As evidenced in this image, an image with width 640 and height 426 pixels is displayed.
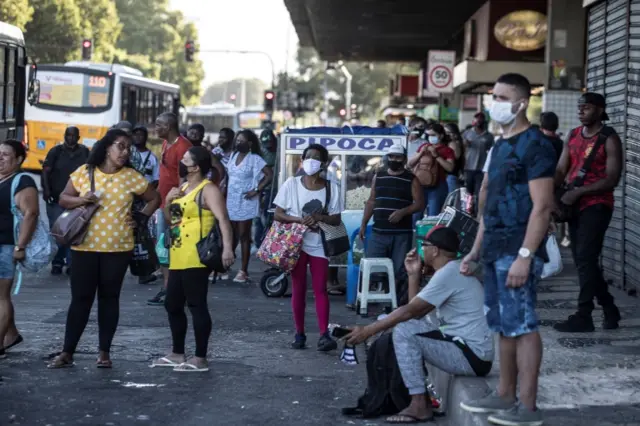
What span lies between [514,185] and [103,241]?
356 cm

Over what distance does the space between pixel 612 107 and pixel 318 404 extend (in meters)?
6.71

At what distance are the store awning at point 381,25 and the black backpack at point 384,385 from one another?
22478 millimetres

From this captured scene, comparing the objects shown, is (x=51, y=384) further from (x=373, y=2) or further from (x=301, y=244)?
(x=373, y=2)

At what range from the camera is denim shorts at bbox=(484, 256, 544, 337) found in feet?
21.5

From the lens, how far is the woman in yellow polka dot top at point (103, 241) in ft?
29.5

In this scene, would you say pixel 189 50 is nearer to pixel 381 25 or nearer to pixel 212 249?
pixel 381 25

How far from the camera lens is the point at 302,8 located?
109 ft

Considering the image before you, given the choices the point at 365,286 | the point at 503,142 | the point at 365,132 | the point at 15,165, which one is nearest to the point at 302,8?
the point at 365,132

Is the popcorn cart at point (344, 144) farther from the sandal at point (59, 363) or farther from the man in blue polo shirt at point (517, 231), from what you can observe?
the man in blue polo shirt at point (517, 231)

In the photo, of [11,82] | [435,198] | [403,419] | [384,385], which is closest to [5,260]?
[384,385]

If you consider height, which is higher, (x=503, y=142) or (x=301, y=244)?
(x=503, y=142)

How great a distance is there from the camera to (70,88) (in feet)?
106

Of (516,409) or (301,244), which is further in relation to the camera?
(301,244)

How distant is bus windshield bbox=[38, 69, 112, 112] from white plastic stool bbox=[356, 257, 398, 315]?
70.4 feet
